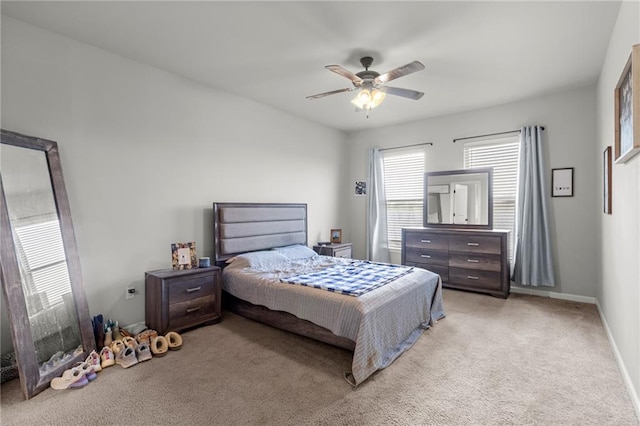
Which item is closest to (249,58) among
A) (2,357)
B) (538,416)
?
(2,357)

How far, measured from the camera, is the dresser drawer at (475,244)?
420 centimetres

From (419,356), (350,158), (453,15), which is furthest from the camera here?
(350,158)

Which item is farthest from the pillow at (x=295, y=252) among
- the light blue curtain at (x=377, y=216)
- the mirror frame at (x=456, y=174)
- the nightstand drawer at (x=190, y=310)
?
the mirror frame at (x=456, y=174)

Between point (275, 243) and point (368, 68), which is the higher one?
point (368, 68)

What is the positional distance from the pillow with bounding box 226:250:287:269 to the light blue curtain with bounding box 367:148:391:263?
2302mm

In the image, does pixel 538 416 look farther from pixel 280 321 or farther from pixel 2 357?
pixel 2 357

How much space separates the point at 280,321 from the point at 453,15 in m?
3.01

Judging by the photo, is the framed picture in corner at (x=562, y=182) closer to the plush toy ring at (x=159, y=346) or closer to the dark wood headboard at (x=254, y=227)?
the dark wood headboard at (x=254, y=227)

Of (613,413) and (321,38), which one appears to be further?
(321,38)

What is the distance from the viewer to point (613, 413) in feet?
6.07

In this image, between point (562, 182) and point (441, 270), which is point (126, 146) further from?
point (562, 182)

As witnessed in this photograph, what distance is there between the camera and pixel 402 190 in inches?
220

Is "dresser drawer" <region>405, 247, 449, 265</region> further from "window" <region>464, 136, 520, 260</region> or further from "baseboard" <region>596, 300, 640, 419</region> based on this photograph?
"baseboard" <region>596, 300, 640, 419</region>

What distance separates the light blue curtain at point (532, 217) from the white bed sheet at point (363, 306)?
5.77ft
